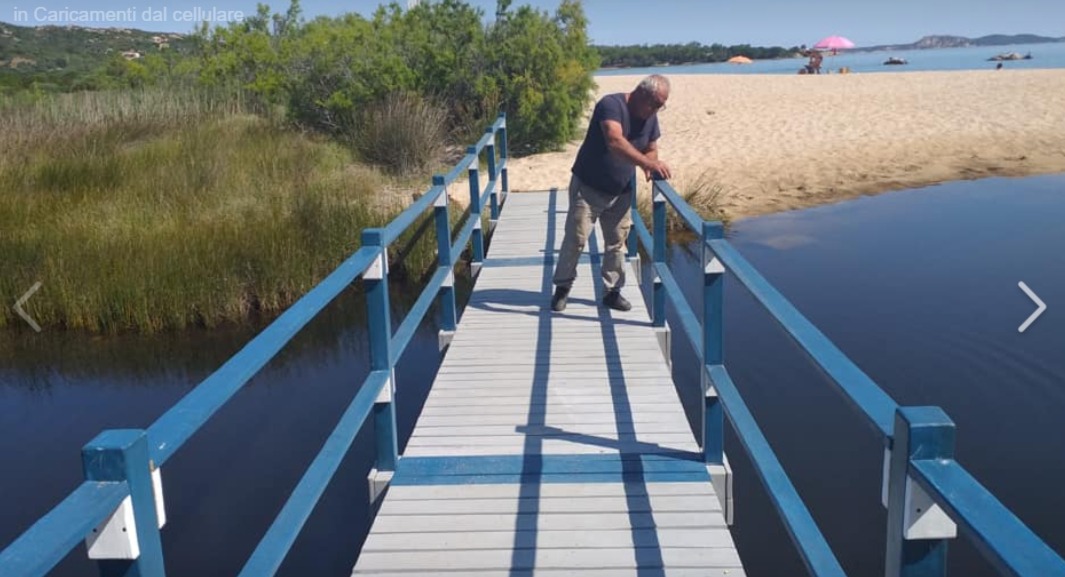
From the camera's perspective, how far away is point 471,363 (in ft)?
19.6

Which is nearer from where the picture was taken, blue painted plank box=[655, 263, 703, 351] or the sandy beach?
blue painted plank box=[655, 263, 703, 351]

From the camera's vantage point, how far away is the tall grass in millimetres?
9414

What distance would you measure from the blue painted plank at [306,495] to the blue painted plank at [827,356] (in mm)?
1489

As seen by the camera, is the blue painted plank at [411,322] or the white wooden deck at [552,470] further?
the blue painted plank at [411,322]

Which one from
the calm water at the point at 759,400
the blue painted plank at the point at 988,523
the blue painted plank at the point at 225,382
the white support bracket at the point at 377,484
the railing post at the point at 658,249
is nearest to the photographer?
the blue painted plank at the point at 988,523

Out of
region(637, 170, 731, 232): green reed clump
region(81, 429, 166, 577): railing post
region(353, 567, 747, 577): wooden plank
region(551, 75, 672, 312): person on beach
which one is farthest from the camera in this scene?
region(637, 170, 731, 232): green reed clump

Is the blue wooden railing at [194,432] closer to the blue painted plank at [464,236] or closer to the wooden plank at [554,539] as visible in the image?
the wooden plank at [554,539]

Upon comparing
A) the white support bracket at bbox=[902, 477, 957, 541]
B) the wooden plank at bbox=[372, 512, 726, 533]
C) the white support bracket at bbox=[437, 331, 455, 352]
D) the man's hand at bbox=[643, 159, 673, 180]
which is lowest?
the white support bracket at bbox=[437, 331, 455, 352]

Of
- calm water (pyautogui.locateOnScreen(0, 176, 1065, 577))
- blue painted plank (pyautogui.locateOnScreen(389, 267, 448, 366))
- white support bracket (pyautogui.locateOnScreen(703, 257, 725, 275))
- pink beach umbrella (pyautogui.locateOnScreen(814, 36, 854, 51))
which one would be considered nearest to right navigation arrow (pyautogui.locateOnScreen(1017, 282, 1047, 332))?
calm water (pyautogui.locateOnScreen(0, 176, 1065, 577))

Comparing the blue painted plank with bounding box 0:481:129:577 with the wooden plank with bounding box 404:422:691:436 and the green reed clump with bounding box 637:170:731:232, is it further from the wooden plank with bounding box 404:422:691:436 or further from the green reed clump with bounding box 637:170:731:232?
the green reed clump with bounding box 637:170:731:232

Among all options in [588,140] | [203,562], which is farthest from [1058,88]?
[203,562]

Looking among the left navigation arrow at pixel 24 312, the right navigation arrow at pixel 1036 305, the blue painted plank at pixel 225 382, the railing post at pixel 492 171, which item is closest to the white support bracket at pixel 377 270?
the blue painted plank at pixel 225 382

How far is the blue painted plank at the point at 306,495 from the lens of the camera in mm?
2748

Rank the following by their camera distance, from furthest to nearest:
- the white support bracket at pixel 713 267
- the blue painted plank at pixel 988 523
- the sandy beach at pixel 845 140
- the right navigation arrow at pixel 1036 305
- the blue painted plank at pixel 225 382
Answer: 1. the sandy beach at pixel 845 140
2. the right navigation arrow at pixel 1036 305
3. the white support bracket at pixel 713 267
4. the blue painted plank at pixel 225 382
5. the blue painted plank at pixel 988 523
